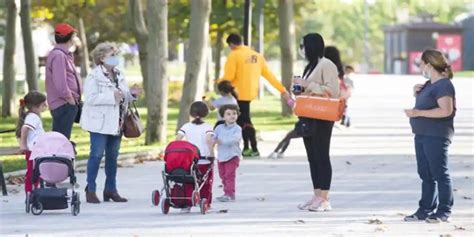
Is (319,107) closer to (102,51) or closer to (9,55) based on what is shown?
(102,51)

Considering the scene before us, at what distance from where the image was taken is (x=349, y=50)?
5659 inches

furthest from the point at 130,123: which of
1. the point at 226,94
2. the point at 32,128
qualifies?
the point at 226,94

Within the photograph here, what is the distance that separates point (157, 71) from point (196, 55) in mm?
1411

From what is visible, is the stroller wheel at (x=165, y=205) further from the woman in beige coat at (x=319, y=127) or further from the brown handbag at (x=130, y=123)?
the brown handbag at (x=130, y=123)

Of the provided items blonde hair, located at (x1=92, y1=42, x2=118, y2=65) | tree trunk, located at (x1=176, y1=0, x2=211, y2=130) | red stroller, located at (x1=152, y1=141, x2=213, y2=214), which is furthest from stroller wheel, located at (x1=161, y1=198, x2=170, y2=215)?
tree trunk, located at (x1=176, y1=0, x2=211, y2=130)

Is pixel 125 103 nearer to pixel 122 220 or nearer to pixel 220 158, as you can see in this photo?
pixel 220 158

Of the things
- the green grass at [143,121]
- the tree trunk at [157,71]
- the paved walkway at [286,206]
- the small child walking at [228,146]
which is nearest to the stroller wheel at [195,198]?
the paved walkway at [286,206]

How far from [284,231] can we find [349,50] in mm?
131348

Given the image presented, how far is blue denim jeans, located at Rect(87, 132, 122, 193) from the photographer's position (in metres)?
15.8

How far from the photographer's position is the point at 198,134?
15289 millimetres

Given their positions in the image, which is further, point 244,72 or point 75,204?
point 244,72

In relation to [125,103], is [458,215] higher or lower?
lower

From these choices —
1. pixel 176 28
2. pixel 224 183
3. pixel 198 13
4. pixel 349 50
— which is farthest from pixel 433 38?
pixel 224 183

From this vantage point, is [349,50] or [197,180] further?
[349,50]
